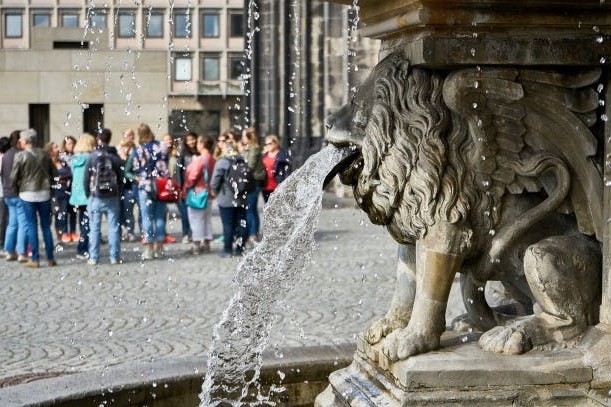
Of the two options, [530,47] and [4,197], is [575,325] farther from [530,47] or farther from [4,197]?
[4,197]

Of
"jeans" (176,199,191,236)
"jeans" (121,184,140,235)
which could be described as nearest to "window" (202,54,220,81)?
"jeans" (121,184,140,235)

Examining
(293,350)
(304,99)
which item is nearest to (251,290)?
(293,350)

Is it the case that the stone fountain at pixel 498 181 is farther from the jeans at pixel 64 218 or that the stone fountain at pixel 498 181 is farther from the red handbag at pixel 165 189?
the jeans at pixel 64 218

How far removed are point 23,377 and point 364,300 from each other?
426 cm

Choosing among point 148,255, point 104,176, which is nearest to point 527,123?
point 104,176

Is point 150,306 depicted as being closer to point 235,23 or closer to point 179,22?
point 235,23

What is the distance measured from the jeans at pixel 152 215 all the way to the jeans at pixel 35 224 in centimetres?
126

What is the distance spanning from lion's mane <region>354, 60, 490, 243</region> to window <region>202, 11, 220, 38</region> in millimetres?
62326

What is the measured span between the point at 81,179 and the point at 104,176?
693 millimetres

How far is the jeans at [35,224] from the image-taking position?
1356cm

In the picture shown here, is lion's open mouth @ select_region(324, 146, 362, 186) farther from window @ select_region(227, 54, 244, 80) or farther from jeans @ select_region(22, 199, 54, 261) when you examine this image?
window @ select_region(227, 54, 244, 80)

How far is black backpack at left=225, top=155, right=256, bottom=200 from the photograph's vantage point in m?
14.2

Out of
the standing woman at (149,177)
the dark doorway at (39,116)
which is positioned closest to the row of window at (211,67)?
the dark doorway at (39,116)

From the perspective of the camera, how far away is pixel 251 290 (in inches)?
222
